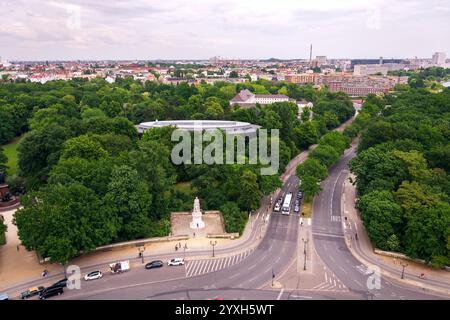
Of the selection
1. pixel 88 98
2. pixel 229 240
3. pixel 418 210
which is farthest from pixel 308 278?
pixel 88 98

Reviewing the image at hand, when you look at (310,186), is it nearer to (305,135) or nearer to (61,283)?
(305,135)

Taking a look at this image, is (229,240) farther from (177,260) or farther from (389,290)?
(389,290)

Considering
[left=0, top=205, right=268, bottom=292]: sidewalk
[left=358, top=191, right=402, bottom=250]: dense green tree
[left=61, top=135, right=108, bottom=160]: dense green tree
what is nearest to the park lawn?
[left=61, top=135, right=108, bottom=160]: dense green tree

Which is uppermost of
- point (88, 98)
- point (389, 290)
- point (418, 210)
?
point (88, 98)

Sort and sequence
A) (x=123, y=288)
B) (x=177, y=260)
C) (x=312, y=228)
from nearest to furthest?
(x=123, y=288), (x=177, y=260), (x=312, y=228)

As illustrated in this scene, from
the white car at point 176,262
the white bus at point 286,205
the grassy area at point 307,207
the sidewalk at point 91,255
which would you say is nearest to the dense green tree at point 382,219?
the grassy area at point 307,207

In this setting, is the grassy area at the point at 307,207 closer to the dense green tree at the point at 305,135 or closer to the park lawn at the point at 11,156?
the dense green tree at the point at 305,135
